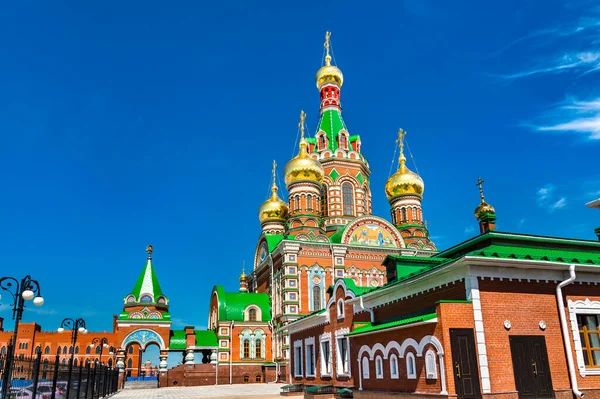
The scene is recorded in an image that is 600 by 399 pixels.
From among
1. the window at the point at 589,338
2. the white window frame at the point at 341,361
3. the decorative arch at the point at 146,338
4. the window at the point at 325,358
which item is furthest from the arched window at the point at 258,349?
the window at the point at 589,338

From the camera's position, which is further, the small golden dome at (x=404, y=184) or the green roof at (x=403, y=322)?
the small golden dome at (x=404, y=184)

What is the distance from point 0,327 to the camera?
5947 cm

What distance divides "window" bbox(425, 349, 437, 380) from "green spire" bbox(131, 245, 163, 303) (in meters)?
30.0

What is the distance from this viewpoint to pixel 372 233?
39.4 meters

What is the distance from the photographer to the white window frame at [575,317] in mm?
14023

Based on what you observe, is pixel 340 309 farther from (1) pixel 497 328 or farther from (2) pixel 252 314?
(2) pixel 252 314

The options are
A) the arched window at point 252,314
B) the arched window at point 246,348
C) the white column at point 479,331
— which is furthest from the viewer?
the arched window at point 252,314

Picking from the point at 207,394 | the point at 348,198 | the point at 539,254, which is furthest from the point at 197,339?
the point at 539,254

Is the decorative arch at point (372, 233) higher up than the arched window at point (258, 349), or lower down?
higher up

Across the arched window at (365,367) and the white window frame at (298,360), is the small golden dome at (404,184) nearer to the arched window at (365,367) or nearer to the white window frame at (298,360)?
the white window frame at (298,360)

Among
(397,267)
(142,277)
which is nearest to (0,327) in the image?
(142,277)

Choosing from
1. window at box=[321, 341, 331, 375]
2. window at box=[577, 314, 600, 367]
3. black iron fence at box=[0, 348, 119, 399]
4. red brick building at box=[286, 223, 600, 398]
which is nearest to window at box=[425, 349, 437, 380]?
red brick building at box=[286, 223, 600, 398]

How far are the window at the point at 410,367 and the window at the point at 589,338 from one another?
15.7ft

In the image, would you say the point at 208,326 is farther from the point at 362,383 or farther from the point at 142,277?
the point at 362,383
